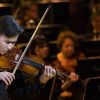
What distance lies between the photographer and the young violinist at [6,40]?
5.91 ft

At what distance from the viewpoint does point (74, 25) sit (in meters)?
5.16

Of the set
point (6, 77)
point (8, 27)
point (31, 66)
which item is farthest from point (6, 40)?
point (31, 66)

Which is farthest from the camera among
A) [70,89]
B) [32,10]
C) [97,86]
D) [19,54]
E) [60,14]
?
[60,14]

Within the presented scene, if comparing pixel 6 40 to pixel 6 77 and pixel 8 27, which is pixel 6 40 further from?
pixel 6 77

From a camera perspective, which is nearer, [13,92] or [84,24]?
[13,92]

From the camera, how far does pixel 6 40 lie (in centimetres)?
187

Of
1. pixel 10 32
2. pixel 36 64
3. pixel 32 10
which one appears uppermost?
pixel 10 32

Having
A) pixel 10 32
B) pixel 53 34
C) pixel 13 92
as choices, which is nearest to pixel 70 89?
pixel 13 92

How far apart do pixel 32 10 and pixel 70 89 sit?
1792 mm

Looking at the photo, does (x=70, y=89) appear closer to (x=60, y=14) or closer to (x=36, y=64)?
(x=36, y=64)

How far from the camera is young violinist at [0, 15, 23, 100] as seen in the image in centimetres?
180

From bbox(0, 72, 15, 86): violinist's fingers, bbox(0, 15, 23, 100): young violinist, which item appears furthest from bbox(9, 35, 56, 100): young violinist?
bbox(0, 72, 15, 86): violinist's fingers

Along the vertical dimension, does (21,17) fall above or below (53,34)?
above

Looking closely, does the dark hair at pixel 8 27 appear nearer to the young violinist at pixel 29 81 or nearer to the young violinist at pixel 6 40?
the young violinist at pixel 6 40
